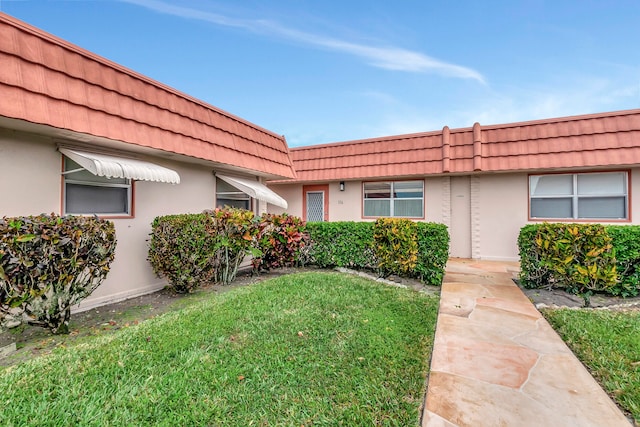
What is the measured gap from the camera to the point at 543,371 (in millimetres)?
2908

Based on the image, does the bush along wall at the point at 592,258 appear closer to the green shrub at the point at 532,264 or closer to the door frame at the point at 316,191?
the green shrub at the point at 532,264

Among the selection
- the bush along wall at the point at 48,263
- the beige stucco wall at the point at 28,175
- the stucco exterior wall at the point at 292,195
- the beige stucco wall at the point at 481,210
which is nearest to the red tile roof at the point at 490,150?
the beige stucco wall at the point at 481,210

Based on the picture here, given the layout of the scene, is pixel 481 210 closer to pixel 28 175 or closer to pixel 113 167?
pixel 113 167

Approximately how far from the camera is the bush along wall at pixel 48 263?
3176 mm

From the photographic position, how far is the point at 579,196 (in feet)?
28.3

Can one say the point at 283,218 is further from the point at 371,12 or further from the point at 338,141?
the point at 371,12

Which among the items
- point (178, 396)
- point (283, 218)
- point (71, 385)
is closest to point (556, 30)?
point (283, 218)

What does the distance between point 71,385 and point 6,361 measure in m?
1.35

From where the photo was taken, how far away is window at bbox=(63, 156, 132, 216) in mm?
4684

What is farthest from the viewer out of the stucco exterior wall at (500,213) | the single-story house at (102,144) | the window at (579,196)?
the stucco exterior wall at (500,213)

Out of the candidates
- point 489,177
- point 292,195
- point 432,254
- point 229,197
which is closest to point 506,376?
point 432,254

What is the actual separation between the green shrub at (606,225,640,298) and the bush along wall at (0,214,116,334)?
8.85m

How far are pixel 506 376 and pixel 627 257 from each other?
466 centimetres

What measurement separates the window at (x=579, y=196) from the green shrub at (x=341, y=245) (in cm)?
611
